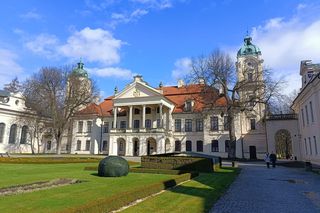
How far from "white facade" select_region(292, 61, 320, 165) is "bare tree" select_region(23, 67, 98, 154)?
108 ft

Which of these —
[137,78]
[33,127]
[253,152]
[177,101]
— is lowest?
[253,152]

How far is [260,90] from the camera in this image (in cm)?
3775

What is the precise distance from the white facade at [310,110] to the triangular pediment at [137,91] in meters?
23.2

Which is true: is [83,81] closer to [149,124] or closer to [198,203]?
[149,124]

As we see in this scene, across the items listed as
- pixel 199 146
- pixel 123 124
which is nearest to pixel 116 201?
pixel 199 146

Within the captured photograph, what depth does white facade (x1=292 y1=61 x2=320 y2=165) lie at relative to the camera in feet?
83.7

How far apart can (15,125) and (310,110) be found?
48.6m

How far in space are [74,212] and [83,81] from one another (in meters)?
44.4

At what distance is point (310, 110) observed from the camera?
94.0 feet

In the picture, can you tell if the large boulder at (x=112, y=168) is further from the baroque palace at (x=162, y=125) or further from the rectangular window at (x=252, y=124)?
the rectangular window at (x=252, y=124)

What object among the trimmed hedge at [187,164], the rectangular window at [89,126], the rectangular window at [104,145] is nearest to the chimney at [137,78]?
the rectangular window at [89,126]

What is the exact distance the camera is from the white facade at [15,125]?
49.4m

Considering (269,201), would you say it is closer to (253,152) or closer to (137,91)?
(253,152)

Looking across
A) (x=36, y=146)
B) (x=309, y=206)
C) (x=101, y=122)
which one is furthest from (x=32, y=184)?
(x=36, y=146)
